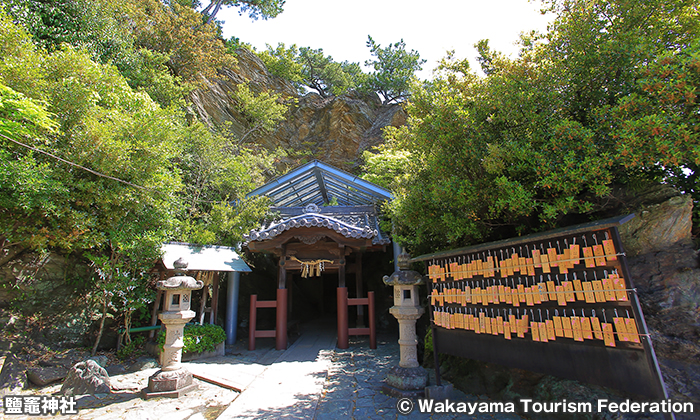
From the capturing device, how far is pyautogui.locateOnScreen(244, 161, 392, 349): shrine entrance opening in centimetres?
957

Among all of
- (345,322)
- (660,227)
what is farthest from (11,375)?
(660,227)

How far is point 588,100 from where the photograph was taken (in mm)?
5352

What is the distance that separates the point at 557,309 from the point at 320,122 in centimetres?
2600

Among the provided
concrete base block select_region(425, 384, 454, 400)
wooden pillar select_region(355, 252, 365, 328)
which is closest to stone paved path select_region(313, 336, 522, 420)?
concrete base block select_region(425, 384, 454, 400)

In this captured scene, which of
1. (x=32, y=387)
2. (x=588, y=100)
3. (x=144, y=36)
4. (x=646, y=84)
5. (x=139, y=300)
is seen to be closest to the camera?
(x=646, y=84)

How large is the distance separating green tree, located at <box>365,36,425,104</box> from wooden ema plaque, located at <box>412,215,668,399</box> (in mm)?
27542

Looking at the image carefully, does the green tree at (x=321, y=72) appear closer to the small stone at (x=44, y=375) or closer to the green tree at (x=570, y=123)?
the green tree at (x=570, y=123)

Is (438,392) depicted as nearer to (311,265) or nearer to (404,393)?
(404,393)

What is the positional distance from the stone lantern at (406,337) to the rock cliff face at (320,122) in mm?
19513

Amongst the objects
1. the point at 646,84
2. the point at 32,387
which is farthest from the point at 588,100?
the point at 32,387

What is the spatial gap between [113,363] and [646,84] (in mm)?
11941

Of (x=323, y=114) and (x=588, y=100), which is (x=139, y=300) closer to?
(x=588, y=100)

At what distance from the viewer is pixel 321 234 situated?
9.79 metres

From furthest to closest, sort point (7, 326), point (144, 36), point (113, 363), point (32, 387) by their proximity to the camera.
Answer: point (144, 36) < point (113, 363) < point (7, 326) < point (32, 387)
